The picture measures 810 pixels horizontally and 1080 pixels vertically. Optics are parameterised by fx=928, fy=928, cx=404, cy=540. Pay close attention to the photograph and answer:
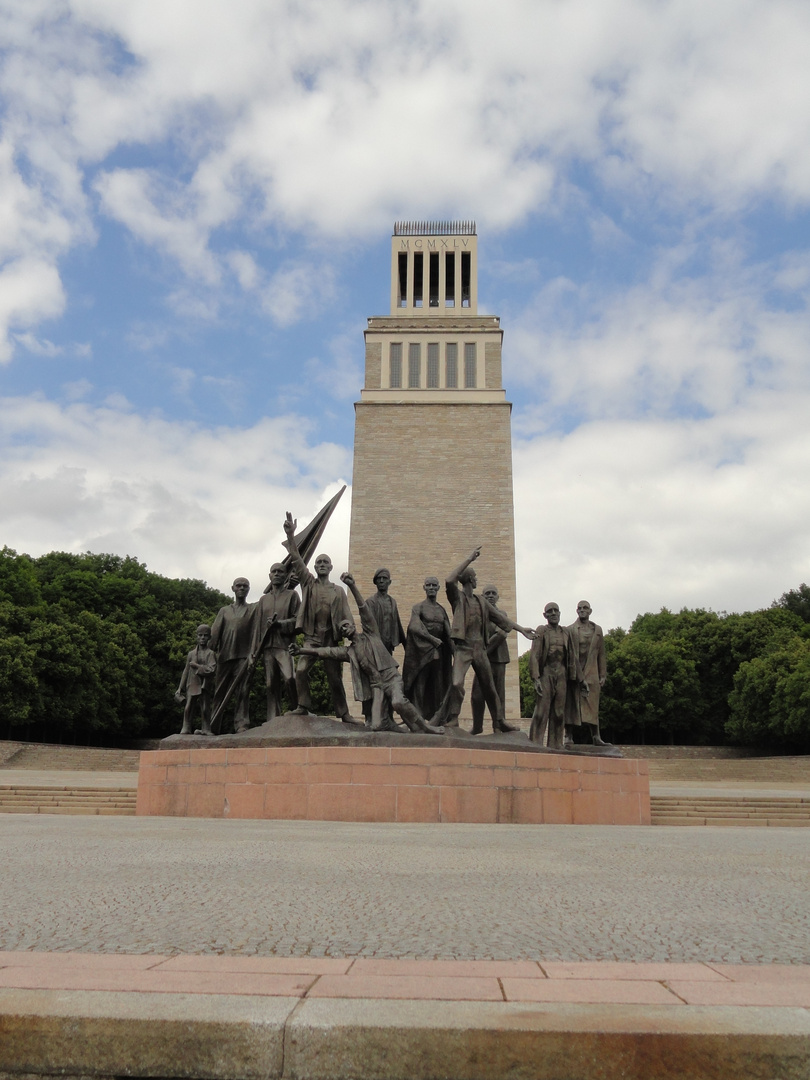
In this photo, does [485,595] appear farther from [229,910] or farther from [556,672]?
[229,910]

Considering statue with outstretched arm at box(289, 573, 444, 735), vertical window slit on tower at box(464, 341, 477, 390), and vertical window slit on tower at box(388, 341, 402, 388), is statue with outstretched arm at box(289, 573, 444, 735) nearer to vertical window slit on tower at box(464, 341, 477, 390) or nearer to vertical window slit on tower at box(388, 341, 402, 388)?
vertical window slit on tower at box(464, 341, 477, 390)

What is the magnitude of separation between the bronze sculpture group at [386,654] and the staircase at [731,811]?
176 centimetres

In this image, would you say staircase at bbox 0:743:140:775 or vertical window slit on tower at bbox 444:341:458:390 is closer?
staircase at bbox 0:743:140:775

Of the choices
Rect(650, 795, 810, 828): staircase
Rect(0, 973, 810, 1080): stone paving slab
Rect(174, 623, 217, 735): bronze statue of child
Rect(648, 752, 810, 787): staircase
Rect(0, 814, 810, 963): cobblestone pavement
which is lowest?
Rect(648, 752, 810, 787): staircase

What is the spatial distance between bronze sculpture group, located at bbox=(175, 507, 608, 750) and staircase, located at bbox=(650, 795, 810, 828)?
1761 mm

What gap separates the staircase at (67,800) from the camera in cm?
1301

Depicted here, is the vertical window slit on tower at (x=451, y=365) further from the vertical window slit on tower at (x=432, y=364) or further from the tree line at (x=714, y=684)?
the tree line at (x=714, y=684)

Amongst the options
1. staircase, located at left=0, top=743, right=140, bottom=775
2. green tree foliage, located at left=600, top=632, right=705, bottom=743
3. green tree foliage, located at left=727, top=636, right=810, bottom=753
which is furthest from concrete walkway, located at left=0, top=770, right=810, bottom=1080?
green tree foliage, located at left=600, top=632, right=705, bottom=743

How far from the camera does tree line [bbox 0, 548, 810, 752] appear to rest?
3600 cm

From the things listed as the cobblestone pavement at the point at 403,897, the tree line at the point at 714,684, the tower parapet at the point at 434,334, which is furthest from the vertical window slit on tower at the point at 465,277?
the cobblestone pavement at the point at 403,897

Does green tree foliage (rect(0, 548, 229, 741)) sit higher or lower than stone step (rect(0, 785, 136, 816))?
higher

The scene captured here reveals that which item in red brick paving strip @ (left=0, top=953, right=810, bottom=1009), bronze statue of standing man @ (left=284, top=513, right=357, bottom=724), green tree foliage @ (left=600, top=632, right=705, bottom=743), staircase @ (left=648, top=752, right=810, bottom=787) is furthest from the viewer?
green tree foliage @ (left=600, top=632, right=705, bottom=743)

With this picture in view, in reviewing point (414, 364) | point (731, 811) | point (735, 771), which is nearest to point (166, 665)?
point (414, 364)

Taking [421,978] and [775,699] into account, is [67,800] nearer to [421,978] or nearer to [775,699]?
[421,978]
